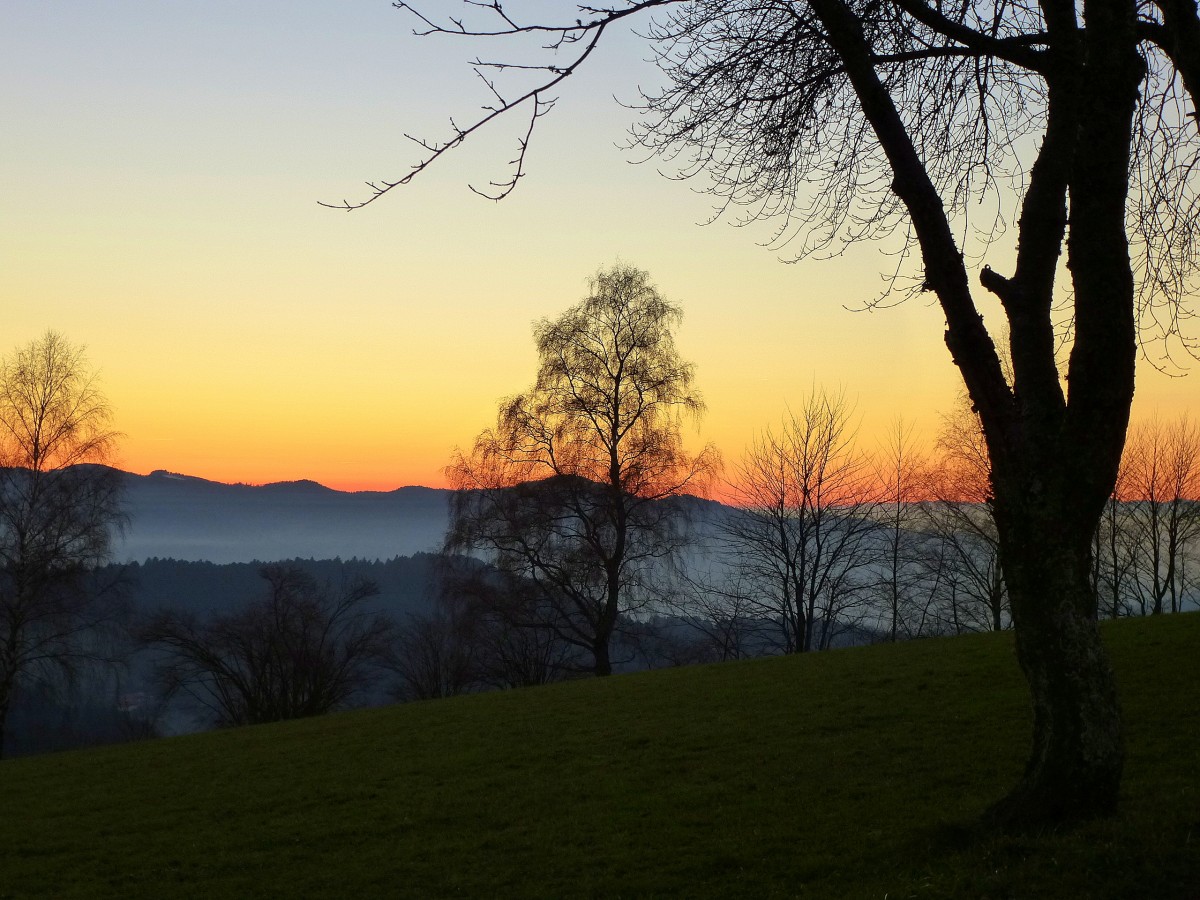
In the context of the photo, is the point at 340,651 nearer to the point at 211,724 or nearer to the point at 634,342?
the point at 211,724

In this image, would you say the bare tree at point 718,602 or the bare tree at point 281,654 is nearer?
the bare tree at point 718,602

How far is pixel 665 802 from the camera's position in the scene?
9.58 meters

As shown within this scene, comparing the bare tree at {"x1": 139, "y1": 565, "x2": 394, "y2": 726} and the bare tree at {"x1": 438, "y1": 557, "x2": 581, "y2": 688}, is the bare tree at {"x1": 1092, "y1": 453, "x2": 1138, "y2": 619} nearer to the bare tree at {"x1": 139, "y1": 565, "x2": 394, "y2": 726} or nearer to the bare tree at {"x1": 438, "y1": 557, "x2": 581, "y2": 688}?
the bare tree at {"x1": 438, "y1": 557, "x2": 581, "y2": 688}

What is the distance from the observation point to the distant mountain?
96500mm

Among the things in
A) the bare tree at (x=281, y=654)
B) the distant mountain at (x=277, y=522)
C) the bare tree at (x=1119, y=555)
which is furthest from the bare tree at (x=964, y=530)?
the distant mountain at (x=277, y=522)

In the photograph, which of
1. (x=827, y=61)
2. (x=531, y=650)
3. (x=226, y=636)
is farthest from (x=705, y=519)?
(x=827, y=61)

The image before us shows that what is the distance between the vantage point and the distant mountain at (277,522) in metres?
96.5

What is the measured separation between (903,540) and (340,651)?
2373 centimetres

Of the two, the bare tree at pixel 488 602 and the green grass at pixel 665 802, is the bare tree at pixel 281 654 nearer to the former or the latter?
the bare tree at pixel 488 602

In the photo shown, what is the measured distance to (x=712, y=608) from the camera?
104 ft

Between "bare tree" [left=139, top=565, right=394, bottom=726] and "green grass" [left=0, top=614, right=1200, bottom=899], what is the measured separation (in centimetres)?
2013

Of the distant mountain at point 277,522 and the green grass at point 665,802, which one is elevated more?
the distant mountain at point 277,522

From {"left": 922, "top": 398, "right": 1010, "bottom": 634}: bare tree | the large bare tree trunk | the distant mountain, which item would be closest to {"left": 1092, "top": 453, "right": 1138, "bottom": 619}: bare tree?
{"left": 922, "top": 398, "right": 1010, "bottom": 634}: bare tree

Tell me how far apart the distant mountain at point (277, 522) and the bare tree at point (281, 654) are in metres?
43.1
